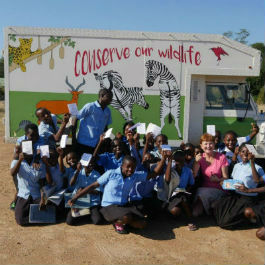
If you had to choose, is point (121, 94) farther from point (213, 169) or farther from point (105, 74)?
point (213, 169)

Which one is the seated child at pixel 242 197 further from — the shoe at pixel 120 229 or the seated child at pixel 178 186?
the shoe at pixel 120 229

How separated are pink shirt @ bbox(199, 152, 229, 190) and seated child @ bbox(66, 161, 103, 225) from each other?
57.8 inches

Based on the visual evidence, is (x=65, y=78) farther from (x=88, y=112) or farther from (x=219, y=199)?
(x=219, y=199)

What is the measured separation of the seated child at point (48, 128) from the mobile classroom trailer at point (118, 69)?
47.4 inches

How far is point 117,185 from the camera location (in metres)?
3.72

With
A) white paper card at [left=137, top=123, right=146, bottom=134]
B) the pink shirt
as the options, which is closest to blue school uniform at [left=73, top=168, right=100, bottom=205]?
white paper card at [left=137, top=123, right=146, bottom=134]

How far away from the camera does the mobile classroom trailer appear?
18.9ft

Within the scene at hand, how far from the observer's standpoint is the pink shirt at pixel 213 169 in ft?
13.9

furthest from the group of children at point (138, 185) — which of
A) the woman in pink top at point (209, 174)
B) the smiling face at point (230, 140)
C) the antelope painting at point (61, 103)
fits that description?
the antelope painting at point (61, 103)

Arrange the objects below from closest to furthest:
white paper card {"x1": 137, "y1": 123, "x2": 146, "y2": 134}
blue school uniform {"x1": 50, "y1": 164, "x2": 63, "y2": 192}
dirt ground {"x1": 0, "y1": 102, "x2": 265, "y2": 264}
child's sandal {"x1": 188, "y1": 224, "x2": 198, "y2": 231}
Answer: dirt ground {"x1": 0, "y1": 102, "x2": 265, "y2": 264} < child's sandal {"x1": 188, "y1": 224, "x2": 198, "y2": 231} < blue school uniform {"x1": 50, "y1": 164, "x2": 63, "y2": 192} < white paper card {"x1": 137, "y1": 123, "x2": 146, "y2": 134}

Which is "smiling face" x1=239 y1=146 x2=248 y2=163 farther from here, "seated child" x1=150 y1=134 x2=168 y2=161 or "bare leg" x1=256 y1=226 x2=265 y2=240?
"seated child" x1=150 y1=134 x2=168 y2=161

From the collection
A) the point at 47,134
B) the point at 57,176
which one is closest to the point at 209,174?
the point at 57,176

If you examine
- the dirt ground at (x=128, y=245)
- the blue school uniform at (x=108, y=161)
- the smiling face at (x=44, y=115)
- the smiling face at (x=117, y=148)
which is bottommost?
the dirt ground at (x=128, y=245)

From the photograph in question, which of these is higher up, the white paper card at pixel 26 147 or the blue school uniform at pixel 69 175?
the white paper card at pixel 26 147
